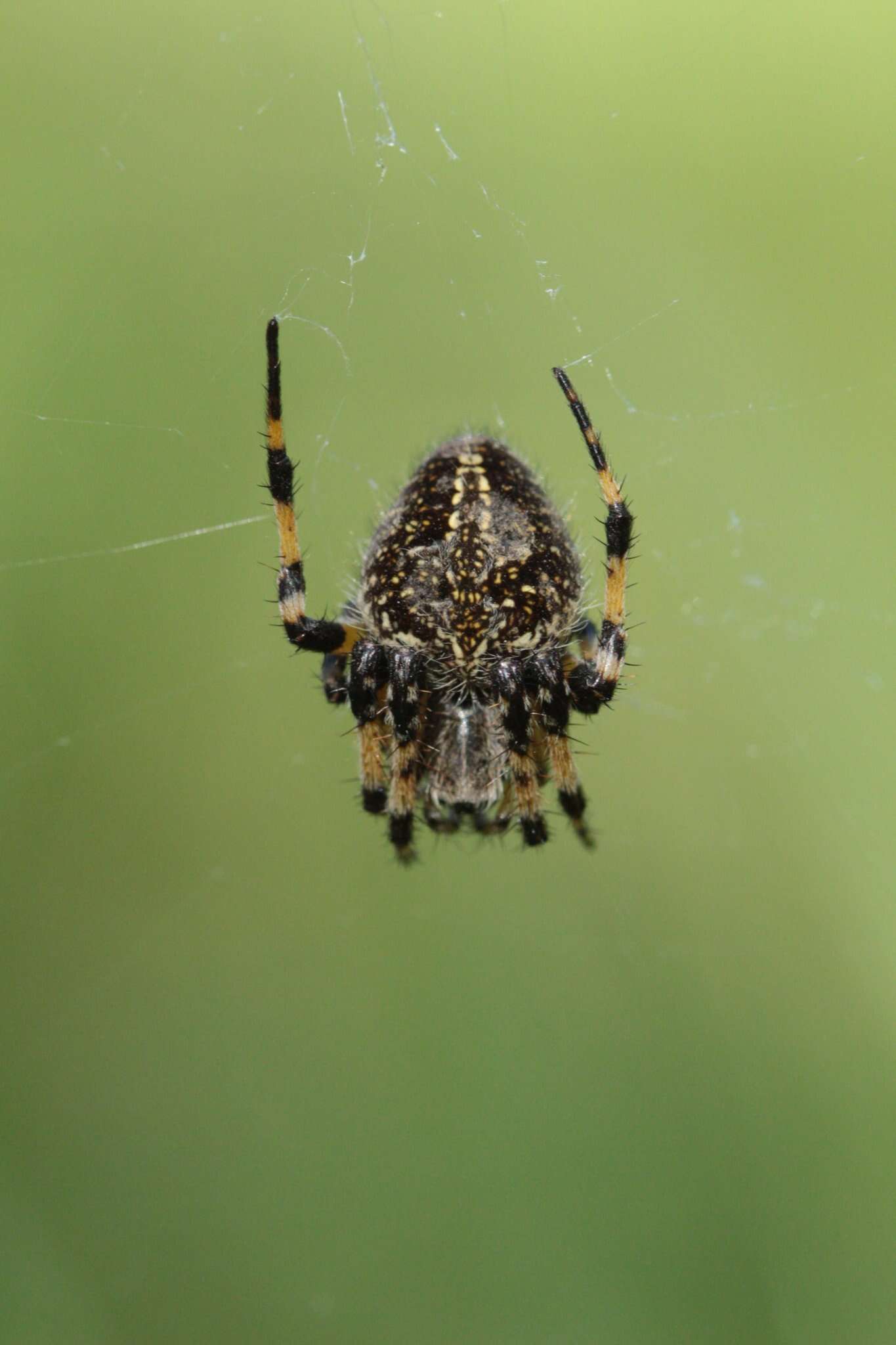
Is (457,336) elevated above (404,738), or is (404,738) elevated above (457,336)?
(457,336)

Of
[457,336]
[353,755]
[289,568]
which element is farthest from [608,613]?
[457,336]

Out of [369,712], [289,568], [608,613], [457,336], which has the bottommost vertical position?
[369,712]

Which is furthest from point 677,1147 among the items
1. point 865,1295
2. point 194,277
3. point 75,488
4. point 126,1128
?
point 194,277

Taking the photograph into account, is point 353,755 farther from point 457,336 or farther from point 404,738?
point 457,336

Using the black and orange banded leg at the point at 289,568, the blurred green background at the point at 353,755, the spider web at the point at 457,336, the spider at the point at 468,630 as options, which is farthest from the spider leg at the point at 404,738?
the blurred green background at the point at 353,755

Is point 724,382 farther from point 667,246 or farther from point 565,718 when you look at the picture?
point 565,718

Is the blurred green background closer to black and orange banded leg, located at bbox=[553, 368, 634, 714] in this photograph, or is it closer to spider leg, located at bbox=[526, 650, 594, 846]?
spider leg, located at bbox=[526, 650, 594, 846]

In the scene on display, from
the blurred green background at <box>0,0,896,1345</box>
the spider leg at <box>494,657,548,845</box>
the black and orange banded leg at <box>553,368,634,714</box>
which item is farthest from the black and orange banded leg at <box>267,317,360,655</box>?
the blurred green background at <box>0,0,896,1345</box>
